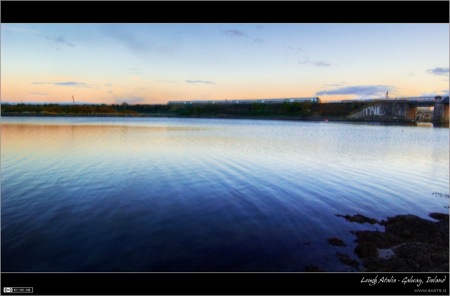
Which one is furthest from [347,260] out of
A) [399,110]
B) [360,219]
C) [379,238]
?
[399,110]

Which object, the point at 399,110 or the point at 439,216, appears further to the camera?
the point at 399,110

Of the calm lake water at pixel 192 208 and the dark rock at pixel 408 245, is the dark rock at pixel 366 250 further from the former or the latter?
the calm lake water at pixel 192 208

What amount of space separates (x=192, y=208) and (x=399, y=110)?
89.6 metres

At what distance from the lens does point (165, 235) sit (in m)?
6.63

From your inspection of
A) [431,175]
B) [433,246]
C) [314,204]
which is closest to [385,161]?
[431,175]

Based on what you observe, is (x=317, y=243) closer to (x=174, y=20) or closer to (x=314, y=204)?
(x=314, y=204)

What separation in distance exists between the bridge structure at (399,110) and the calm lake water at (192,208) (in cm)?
6789

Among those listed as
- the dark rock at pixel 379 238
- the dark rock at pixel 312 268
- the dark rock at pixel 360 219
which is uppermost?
the dark rock at pixel 312 268

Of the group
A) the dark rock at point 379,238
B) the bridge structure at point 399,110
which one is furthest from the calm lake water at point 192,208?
the bridge structure at point 399,110

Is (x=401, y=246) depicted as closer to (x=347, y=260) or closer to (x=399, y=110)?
(x=347, y=260)

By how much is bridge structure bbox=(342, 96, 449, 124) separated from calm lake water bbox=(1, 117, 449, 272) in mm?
67892

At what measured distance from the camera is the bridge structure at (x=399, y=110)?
71.2 meters

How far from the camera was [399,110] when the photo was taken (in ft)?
268

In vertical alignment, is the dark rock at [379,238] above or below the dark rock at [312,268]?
below
